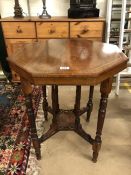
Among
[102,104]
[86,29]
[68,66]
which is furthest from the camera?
[86,29]

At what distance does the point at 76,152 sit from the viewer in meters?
1.55

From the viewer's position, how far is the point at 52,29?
2309mm

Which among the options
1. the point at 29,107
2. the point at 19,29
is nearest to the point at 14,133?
the point at 29,107

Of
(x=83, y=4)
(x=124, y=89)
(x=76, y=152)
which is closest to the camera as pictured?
(x=76, y=152)

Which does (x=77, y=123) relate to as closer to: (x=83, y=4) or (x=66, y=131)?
(x=66, y=131)

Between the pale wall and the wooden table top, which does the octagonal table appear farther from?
the pale wall

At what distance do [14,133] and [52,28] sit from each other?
1.29 meters

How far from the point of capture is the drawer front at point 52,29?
229 cm

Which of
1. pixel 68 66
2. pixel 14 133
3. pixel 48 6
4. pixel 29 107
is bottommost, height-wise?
pixel 14 133

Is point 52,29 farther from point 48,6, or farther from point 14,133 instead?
point 14,133

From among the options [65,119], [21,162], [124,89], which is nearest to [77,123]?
[65,119]

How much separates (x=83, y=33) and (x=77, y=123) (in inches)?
45.4

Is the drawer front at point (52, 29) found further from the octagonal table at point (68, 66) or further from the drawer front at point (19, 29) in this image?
the octagonal table at point (68, 66)

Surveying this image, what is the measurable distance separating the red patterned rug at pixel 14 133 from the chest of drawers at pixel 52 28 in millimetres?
702
